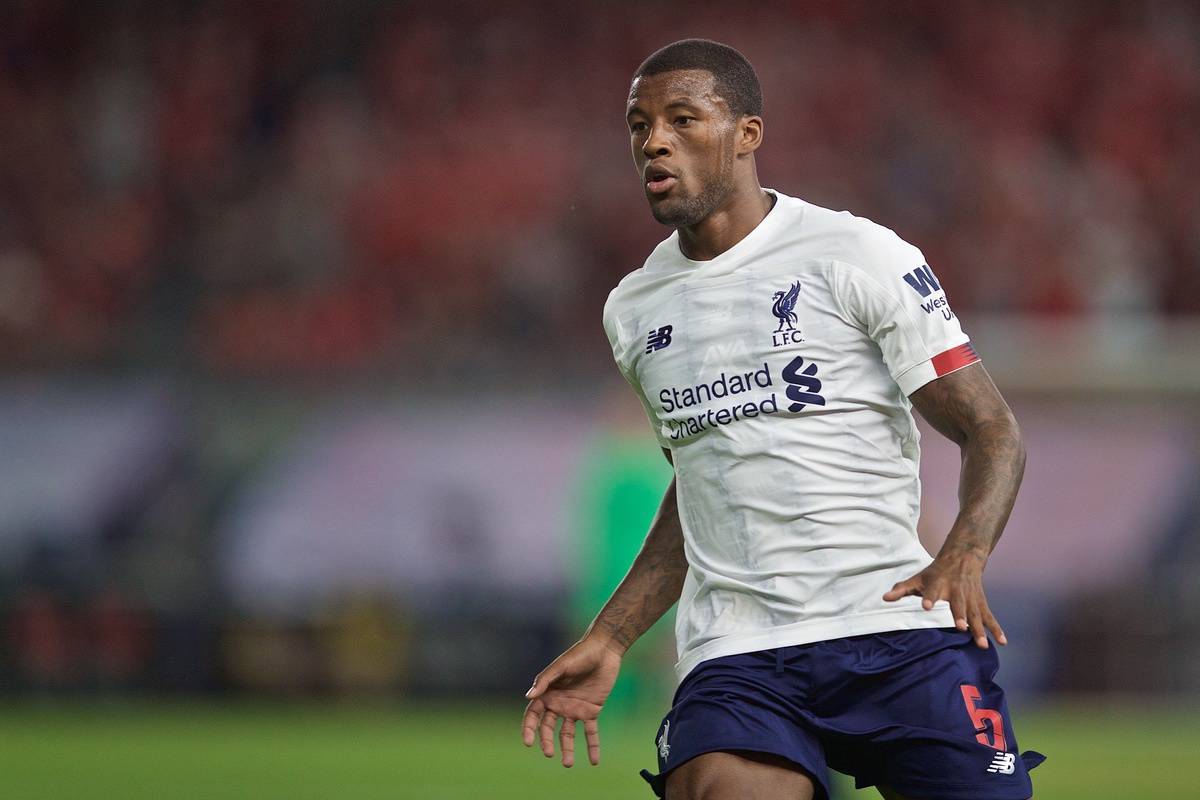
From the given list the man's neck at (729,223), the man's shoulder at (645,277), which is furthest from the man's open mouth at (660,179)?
the man's shoulder at (645,277)

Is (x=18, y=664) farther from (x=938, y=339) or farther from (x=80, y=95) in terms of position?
(x=938, y=339)

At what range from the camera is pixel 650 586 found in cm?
459

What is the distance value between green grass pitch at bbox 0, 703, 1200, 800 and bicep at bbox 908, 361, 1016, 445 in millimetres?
3531

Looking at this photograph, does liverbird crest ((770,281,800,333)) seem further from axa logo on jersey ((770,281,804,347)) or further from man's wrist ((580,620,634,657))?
man's wrist ((580,620,634,657))

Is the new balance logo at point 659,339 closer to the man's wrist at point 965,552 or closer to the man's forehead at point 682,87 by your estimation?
the man's forehead at point 682,87

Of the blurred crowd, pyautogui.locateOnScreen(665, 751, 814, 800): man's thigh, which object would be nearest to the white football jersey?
pyautogui.locateOnScreen(665, 751, 814, 800): man's thigh

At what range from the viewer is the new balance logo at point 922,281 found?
13.5ft

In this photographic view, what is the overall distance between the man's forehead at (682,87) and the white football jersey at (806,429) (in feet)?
1.13

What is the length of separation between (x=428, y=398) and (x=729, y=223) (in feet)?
34.4

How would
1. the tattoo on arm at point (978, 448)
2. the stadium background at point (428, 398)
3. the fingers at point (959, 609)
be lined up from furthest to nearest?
1. the stadium background at point (428, 398)
2. the tattoo on arm at point (978, 448)
3. the fingers at point (959, 609)

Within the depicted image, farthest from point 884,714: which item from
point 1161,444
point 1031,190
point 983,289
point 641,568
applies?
point 1031,190

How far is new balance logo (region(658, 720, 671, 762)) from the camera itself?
13.5ft

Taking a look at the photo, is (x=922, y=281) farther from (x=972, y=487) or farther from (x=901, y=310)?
(x=972, y=487)

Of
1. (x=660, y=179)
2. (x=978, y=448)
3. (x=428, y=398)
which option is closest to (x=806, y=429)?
(x=978, y=448)
